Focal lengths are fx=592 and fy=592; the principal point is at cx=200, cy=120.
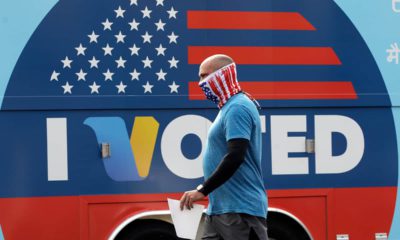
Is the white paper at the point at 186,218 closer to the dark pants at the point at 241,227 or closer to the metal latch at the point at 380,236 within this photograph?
the dark pants at the point at 241,227

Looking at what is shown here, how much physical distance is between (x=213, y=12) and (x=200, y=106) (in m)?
0.83

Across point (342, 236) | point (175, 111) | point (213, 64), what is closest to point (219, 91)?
point (213, 64)

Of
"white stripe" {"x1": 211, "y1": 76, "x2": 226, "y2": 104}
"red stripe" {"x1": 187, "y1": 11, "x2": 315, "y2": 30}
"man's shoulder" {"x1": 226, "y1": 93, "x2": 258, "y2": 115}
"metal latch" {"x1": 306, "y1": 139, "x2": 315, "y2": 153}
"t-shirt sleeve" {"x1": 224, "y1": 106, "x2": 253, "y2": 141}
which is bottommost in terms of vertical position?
"metal latch" {"x1": 306, "y1": 139, "x2": 315, "y2": 153}

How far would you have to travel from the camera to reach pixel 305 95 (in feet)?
17.3

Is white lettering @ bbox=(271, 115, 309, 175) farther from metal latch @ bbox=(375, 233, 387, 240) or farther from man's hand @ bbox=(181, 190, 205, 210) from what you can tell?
man's hand @ bbox=(181, 190, 205, 210)

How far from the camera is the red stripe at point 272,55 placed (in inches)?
203

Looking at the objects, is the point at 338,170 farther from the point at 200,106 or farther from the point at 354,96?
the point at 200,106

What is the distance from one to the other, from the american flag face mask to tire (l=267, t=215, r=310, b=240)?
79.0 inches

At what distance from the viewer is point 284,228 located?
533 cm

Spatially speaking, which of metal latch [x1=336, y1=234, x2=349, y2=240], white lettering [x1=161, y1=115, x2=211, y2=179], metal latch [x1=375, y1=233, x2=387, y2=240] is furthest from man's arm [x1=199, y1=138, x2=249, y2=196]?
metal latch [x1=375, y1=233, x2=387, y2=240]

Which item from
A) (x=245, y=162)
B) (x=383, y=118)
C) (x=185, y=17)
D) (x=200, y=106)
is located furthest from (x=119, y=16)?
(x=383, y=118)

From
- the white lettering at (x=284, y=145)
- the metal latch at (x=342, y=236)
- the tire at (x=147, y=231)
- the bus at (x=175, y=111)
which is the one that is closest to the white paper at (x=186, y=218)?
the bus at (x=175, y=111)

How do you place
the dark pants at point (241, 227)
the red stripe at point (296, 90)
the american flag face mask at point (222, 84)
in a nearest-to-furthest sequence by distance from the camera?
the dark pants at point (241, 227)
the american flag face mask at point (222, 84)
the red stripe at point (296, 90)

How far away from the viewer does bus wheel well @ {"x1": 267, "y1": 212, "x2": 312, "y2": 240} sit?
530cm
